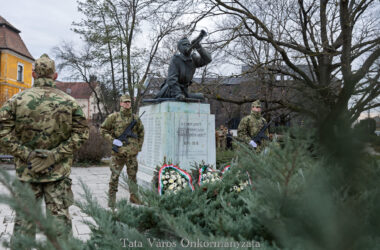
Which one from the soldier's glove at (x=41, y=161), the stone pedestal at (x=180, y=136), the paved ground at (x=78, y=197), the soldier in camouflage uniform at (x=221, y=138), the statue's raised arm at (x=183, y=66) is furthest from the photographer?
the soldier in camouflage uniform at (x=221, y=138)

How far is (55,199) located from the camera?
2.93m

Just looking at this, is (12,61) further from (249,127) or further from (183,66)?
(249,127)

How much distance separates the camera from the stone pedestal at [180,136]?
6770mm

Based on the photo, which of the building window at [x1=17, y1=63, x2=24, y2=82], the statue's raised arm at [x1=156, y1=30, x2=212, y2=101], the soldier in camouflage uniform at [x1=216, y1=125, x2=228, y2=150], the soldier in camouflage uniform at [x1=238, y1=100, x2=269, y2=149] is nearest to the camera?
the soldier in camouflage uniform at [x1=238, y1=100, x2=269, y2=149]

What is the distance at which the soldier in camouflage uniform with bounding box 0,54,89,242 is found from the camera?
112 inches

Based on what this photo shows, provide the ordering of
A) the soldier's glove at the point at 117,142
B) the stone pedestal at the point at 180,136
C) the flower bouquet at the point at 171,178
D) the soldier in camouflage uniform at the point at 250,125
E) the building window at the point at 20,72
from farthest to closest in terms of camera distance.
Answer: the building window at the point at 20,72 → the soldier in camouflage uniform at the point at 250,125 → the stone pedestal at the point at 180,136 → the soldier's glove at the point at 117,142 → the flower bouquet at the point at 171,178

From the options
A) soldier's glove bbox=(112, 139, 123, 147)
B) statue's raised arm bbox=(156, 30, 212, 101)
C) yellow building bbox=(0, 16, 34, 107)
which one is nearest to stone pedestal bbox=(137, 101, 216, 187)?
statue's raised arm bbox=(156, 30, 212, 101)

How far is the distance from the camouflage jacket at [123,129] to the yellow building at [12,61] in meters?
30.7

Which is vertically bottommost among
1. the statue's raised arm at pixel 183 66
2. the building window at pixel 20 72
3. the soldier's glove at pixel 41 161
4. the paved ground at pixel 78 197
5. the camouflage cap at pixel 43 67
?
the paved ground at pixel 78 197

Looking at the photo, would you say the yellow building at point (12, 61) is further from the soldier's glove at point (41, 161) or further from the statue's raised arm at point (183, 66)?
the soldier's glove at point (41, 161)

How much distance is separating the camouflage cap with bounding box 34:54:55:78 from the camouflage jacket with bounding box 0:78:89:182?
70 mm

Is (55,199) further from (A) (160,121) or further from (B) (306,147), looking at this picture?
(A) (160,121)

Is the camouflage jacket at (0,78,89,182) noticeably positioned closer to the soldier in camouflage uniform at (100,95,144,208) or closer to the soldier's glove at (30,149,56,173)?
the soldier's glove at (30,149,56,173)

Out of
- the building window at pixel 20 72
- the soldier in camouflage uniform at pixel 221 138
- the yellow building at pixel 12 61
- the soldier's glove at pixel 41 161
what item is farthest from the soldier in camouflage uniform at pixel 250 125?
the building window at pixel 20 72
